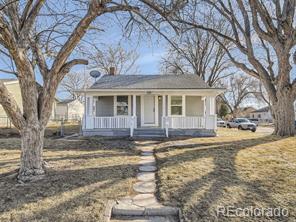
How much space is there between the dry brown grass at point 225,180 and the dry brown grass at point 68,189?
1.01 m

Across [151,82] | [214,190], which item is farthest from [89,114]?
[214,190]

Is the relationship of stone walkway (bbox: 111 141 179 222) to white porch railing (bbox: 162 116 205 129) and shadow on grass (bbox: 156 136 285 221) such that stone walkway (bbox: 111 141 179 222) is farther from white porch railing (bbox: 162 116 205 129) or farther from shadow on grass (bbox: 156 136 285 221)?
white porch railing (bbox: 162 116 205 129)

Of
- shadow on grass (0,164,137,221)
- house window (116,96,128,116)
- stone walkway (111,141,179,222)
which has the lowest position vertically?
stone walkway (111,141,179,222)

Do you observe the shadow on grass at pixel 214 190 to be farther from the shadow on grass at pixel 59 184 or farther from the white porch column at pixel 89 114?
the white porch column at pixel 89 114

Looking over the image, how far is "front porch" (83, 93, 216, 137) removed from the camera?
45.8 feet

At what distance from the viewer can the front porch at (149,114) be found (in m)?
13.9

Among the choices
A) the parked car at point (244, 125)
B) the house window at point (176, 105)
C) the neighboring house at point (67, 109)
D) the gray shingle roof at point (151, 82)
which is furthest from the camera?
the neighboring house at point (67, 109)

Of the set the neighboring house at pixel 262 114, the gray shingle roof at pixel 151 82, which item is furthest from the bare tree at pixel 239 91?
the gray shingle roof at pixel 151 82

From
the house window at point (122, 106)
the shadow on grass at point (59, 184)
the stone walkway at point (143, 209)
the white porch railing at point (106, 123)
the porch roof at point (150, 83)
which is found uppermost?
the porch roof at point (150, 83)

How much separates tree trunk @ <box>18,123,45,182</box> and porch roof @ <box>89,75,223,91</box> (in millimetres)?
8655

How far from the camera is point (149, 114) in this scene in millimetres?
16031

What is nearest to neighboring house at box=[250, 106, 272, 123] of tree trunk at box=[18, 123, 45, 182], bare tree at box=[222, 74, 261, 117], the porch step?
bare tree at box=[222, 74, 261, 117]

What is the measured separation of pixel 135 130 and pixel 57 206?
984 centimetres

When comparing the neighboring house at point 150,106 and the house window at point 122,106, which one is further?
the house window at point 122,106
